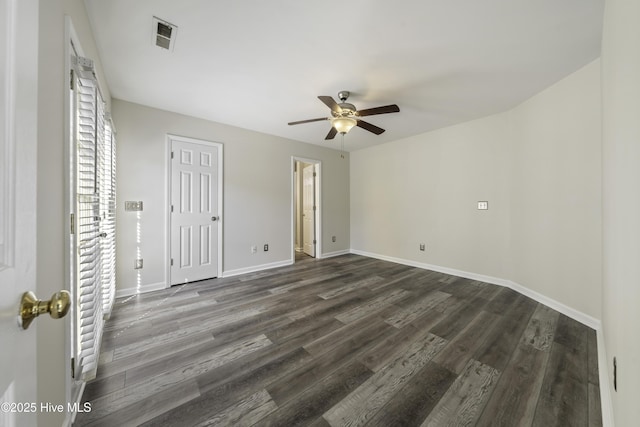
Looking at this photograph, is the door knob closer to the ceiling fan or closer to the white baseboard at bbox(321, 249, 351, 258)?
the ceiling fan

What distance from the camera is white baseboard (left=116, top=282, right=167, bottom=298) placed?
2.90 metres

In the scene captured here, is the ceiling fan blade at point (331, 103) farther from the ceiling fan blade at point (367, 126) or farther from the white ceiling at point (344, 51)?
the ceiling fan blade at point (367, 126)

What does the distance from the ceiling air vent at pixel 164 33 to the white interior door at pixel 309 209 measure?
11.2ft

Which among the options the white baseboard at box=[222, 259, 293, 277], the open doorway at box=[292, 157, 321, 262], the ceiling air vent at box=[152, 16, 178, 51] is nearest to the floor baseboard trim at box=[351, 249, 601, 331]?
the open doorway at box=[292, 157, 321, 262]

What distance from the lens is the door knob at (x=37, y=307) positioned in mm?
481

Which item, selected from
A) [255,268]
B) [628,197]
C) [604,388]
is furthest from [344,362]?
[255,268]

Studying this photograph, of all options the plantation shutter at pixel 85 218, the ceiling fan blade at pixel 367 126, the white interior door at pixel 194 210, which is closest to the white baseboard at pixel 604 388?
the ceiling fan blade at pixel 367 126

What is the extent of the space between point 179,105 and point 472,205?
175 inches

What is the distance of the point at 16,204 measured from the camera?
484 mm

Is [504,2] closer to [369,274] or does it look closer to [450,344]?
[450,344]

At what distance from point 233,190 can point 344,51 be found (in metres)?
2.64

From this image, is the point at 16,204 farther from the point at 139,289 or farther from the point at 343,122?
the point at 139,289

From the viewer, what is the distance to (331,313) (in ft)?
8.11

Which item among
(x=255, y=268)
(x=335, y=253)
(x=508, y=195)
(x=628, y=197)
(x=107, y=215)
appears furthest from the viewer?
(x=335, y=253)
